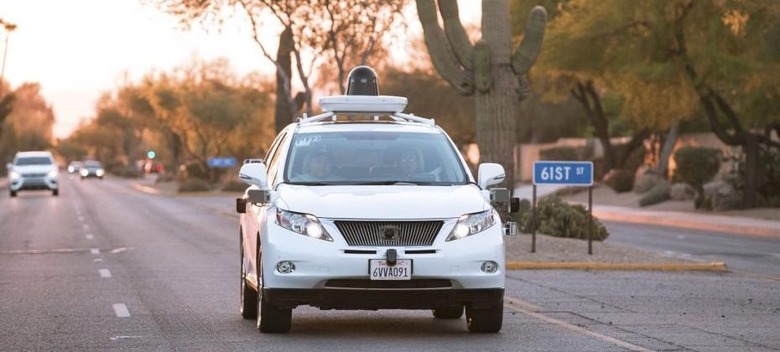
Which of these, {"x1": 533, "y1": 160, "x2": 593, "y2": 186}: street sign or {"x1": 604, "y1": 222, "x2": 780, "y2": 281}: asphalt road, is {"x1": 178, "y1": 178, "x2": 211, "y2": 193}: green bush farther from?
{"x1": 533, "y1": 160, "x2": 593, "y2": 186}: street sign

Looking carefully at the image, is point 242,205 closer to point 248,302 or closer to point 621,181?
point 248,302

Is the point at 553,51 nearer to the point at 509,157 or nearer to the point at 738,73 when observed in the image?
the point at 738,73

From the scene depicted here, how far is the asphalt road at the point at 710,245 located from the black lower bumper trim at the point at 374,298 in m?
10.8

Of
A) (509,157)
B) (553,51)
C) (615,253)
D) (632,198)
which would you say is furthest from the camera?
(632,198)

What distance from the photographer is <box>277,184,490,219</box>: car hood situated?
44.0ft

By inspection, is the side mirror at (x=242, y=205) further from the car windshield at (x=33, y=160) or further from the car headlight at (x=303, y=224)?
the car windshield at (x=33, y=160)

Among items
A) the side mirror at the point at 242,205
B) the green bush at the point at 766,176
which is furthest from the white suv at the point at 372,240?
the green bush at the point at 766,176

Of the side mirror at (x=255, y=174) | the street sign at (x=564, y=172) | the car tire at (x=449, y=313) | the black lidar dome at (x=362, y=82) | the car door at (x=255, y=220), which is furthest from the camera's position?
the street sign at (x=564, y=172)

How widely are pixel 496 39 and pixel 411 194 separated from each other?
13.6 metres

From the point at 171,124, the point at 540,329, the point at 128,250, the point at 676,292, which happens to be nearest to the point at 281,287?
the point at 540,329

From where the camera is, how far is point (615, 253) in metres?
25.9

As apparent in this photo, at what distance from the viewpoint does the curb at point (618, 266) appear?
77.3 feet

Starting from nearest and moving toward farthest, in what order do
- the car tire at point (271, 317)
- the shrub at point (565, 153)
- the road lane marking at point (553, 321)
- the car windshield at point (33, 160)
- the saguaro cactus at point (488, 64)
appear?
the road lane marking at point (553, 321) → the car tire at point (271, 317) → the saguaro cactus at point (488, 64) → the car windshield at point (33, 160) → the shrub at point (565, 153)

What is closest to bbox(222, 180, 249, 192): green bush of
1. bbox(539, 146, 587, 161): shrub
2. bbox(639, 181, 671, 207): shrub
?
bbox(539, 146, 587, 161): shrub
